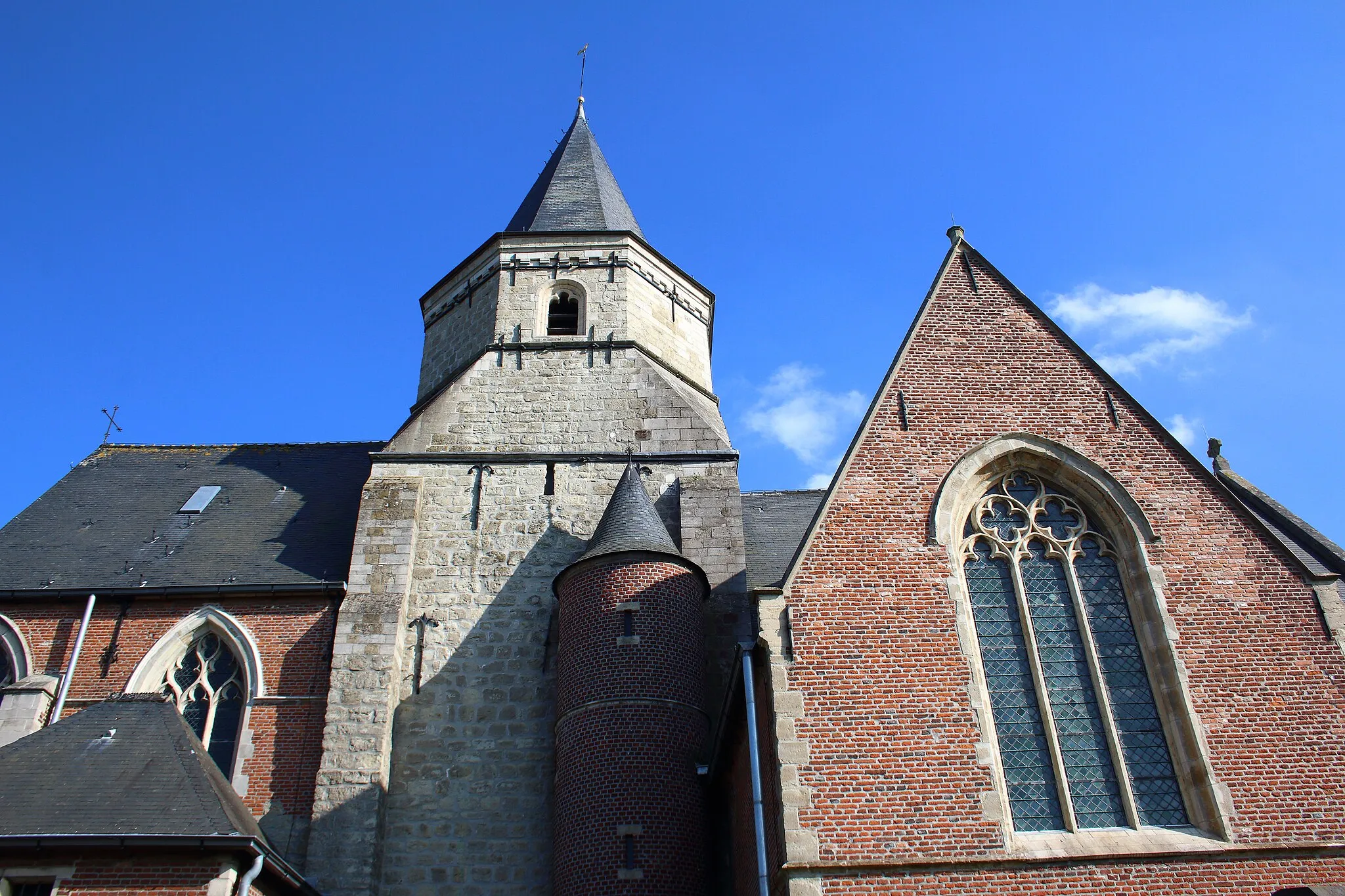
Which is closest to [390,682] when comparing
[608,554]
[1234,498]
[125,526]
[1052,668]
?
[608,554]

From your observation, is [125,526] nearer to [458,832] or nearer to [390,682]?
[390,682]


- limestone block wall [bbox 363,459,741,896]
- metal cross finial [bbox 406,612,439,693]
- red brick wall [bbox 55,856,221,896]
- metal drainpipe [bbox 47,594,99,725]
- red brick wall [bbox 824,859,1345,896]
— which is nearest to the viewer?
red brick wall [bbox 824,859,1345,896]

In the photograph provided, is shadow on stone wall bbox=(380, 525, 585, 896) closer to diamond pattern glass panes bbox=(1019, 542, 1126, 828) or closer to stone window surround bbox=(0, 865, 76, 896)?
stone window surround bbox=(0, 865, 76, 896)

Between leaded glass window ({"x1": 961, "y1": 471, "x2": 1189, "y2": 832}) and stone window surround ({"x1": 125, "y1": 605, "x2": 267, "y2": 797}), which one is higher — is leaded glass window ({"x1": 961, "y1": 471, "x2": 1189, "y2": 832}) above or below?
below

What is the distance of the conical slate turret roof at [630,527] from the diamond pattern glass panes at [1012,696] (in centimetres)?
425

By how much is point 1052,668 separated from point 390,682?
316 inches

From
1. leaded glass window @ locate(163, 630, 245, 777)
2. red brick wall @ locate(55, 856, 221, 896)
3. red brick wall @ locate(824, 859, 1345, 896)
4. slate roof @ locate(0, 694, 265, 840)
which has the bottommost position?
red brick wall @ locate(824, 859, 1345, 896)

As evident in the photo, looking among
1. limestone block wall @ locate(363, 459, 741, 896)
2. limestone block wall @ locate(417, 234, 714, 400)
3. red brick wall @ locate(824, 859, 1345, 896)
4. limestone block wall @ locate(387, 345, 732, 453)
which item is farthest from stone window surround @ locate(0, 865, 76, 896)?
limestone block wall @ locate(417, 234, 714, 400)

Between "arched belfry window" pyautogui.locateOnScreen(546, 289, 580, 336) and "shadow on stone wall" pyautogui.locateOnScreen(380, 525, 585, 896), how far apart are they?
4.75m

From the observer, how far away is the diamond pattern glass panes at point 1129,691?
926cm

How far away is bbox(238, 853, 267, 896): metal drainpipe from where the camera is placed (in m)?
9.71

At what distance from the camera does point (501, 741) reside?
1323 centimetres

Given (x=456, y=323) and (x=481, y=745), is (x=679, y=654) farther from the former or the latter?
(x=456, y=323)

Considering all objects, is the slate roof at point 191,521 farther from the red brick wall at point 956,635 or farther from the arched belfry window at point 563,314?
the red brick wall at point 956,635
